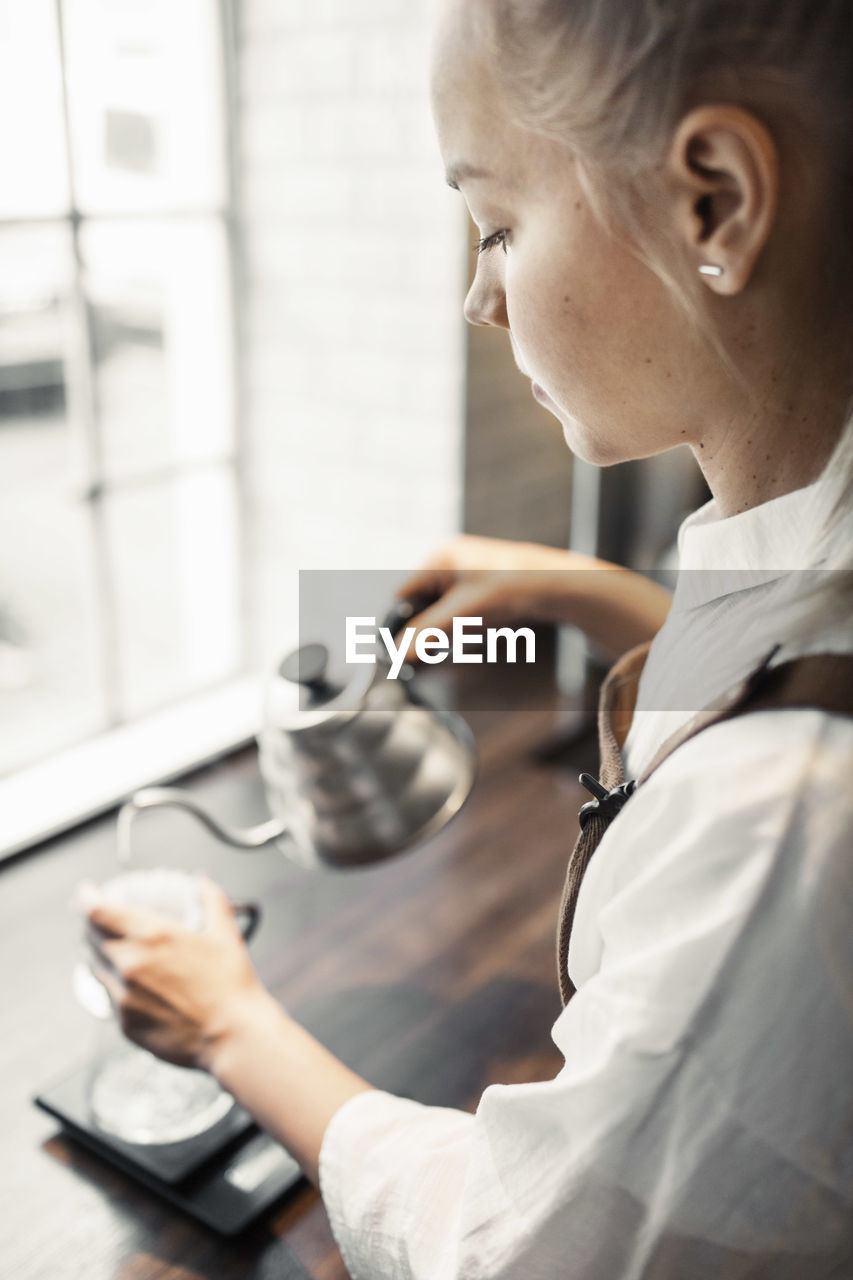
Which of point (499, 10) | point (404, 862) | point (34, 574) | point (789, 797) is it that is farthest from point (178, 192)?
point (789, 797)

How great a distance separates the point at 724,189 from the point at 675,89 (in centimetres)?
4

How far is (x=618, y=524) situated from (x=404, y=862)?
737 millimetres

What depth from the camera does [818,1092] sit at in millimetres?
382

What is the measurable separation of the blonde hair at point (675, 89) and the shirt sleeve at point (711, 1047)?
76mm

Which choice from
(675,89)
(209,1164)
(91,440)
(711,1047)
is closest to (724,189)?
(675,89)

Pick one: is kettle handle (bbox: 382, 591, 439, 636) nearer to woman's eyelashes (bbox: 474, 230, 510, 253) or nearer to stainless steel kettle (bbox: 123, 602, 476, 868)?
stainless steel kettle (bbox: 123, 602, 476, 868)

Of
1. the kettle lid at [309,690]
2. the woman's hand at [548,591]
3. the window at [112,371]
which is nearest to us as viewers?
the kettle lid at [309,690]

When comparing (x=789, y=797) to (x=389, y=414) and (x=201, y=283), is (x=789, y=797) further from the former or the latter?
(x=201, y=283)

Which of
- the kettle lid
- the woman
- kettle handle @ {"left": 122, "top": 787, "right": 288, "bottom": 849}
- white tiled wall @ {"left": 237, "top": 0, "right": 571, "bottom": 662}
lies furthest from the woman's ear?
white tiled wall @ {"left": 237, "top": 0, "right": 571, "bottom": 662}

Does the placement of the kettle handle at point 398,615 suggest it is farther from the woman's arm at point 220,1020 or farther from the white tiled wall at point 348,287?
the white tiled wall at point 348,287

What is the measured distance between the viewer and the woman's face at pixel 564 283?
42 cm

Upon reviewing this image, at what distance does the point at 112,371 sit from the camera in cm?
174

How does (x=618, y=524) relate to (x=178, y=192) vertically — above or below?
below

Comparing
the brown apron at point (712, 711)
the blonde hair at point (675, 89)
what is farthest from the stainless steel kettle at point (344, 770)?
the blonde hair at point (675, 89)
